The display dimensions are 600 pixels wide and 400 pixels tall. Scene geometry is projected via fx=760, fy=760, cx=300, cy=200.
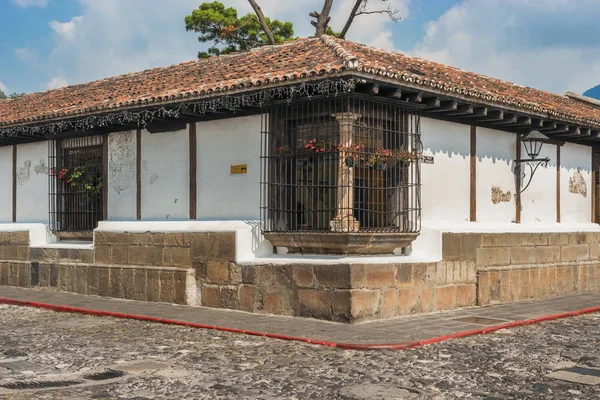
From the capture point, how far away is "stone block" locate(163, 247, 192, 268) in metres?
12.4

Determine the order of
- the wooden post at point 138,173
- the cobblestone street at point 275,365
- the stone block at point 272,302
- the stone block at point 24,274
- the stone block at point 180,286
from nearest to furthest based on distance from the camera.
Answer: the cobblestone street at point 275,365 → the stone block at point 272,302 → the stone block at point 180,286 → the wooden post at point 138,173 → the stone block at point 24,274

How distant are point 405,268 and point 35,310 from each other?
19.6ft

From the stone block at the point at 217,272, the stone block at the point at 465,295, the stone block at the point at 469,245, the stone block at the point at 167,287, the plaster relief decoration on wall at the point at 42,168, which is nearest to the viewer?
the stone block at the point at 217,272

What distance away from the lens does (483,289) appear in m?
12.5

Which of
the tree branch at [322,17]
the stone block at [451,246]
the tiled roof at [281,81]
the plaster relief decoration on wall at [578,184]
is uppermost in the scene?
the tree branch at [322,17]

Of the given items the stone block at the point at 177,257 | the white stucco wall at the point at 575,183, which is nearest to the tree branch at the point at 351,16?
the white stucco wall at the point at 575,183

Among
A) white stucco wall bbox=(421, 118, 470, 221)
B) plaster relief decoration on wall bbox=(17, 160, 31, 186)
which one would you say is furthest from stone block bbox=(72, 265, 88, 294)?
white stucco wall bbox=(421, 118, 470, 221)

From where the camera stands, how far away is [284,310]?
11008 millimetres

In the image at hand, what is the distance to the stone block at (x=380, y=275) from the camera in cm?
1049

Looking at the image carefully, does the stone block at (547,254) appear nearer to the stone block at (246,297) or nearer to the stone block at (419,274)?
the stone block at (419,274)

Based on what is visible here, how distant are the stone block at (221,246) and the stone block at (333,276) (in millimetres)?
1622

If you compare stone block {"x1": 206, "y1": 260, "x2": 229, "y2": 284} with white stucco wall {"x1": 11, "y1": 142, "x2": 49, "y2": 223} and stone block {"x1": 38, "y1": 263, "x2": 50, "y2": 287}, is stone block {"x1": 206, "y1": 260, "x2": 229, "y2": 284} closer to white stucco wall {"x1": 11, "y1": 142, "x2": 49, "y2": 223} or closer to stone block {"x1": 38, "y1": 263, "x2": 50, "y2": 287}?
stone block {"x1": 38, "y1": 263, "x2": 50, "y2": 287}

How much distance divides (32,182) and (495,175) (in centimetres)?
922

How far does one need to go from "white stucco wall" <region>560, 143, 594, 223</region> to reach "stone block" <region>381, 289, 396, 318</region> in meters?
5.53
